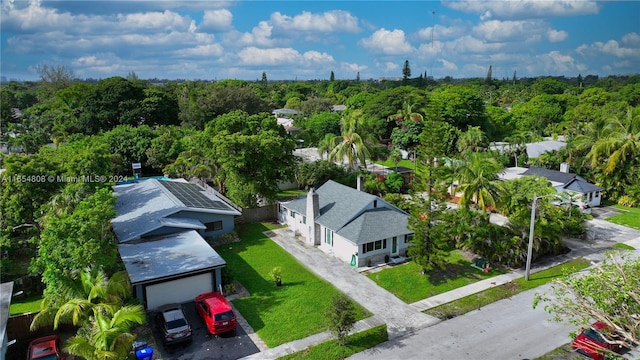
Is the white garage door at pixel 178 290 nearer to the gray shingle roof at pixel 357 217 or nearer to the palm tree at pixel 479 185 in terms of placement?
the gray shingle roof at pixel 357 217

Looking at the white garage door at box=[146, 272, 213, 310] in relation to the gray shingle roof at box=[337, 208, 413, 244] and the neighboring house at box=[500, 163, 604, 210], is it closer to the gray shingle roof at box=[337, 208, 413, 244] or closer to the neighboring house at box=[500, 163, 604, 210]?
the gray shingle roof at box=[337, 208, 413, 244]

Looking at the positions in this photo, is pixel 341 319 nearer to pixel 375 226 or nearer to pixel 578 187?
pixel 375 226

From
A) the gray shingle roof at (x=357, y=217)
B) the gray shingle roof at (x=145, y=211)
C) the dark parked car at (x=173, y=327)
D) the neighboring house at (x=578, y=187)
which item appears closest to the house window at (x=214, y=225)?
the gray shingle roof at (x=145, y=211)

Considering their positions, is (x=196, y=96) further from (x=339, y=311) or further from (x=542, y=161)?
(x=339, y=311)

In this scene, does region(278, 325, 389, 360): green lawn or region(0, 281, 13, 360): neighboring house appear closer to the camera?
region(0, 281, 13, 360): neighboring house

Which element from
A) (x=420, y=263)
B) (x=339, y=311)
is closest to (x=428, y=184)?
(x=420, y=263)

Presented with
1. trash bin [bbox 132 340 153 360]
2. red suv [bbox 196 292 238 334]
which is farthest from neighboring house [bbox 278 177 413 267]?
trash bin [bbox 132 340 153 360]

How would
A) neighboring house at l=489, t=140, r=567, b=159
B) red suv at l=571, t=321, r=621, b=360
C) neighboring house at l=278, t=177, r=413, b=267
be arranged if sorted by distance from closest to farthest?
red suv at l=571, t=321, r=621, b=360 → neighboring house at l=278, t=177, r=413, b=267 → neighboring house at l=489, t=140, r=567, b=159
